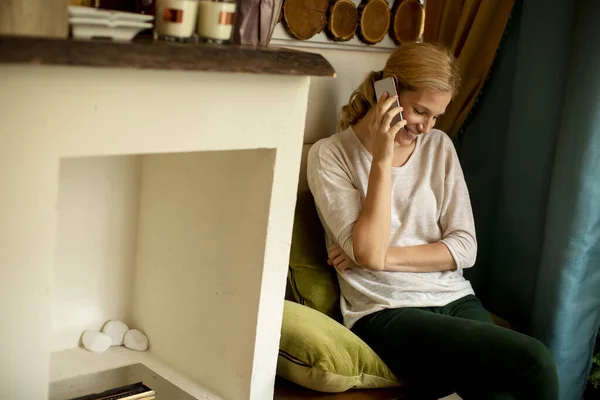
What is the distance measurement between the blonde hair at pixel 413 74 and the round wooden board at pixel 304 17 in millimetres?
199

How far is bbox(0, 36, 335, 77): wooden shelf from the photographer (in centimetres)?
114

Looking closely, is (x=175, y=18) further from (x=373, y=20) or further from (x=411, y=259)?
(x=373, y=20)

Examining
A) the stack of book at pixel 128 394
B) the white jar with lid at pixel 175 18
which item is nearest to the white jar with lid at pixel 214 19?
the white jar with lid at pixel 175 18

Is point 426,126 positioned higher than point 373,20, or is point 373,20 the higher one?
point 373,20

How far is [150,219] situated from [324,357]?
1.67 ft

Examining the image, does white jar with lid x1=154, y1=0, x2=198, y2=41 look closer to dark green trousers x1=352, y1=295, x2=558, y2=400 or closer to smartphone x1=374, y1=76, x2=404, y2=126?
smartphone x1=374, y1=76, x2=404, y2=126

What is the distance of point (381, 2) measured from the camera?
2316 millimetres

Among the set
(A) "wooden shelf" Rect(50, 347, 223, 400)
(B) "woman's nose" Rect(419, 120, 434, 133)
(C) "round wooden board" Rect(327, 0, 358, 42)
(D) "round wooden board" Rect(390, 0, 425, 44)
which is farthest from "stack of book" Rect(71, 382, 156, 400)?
(D) "round wooden board" Rect(390, 0, 425, 44)

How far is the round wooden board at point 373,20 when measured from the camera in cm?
228

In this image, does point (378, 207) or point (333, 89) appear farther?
point (333, 89)

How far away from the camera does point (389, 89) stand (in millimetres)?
2023

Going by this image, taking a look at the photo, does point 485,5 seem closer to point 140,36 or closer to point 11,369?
point 140,36

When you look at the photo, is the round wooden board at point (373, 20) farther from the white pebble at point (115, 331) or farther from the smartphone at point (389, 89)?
the white pebble at point (115, 331)

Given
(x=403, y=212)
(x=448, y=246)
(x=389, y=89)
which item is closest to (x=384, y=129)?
(x=389, y=89)
